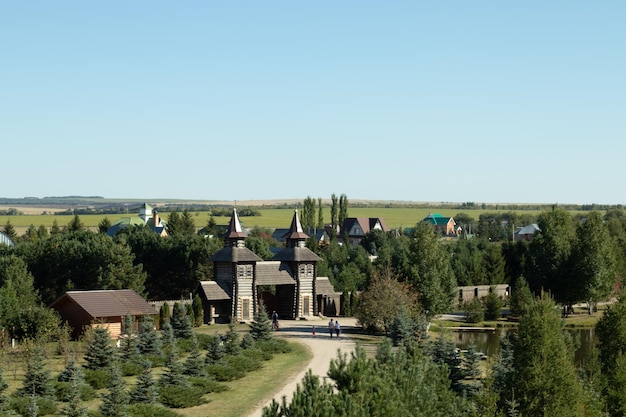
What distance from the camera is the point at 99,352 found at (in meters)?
44.0

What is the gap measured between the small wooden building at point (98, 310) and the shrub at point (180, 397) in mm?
15951

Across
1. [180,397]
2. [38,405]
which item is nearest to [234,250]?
[180,397]

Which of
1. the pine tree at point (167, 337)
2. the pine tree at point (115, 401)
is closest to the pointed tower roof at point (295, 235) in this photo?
the pine tree at point (167, 337)

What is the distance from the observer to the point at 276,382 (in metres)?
42.9

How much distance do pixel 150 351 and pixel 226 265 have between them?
18669 millimetres

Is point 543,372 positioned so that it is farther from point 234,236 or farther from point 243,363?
point 234,236

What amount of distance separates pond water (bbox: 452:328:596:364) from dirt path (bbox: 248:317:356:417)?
734cm

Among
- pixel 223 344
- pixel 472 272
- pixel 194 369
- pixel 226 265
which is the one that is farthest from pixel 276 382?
pixel 472 272

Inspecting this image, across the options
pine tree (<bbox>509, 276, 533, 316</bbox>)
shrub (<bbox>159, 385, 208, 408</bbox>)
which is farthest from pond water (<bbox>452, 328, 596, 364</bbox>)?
shrub (<bbox>159, 385, 208, 408</bbox>)

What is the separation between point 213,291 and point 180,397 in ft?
87.9

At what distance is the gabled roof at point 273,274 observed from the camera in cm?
6650

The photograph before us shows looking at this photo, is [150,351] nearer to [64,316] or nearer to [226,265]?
[64,316]

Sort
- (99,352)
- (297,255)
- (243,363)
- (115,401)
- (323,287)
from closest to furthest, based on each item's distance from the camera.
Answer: (115,401)
(99,352)
(243,363)
(297,255)
(323,287)

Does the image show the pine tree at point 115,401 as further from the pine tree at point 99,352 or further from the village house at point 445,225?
the village house at point 445,225
